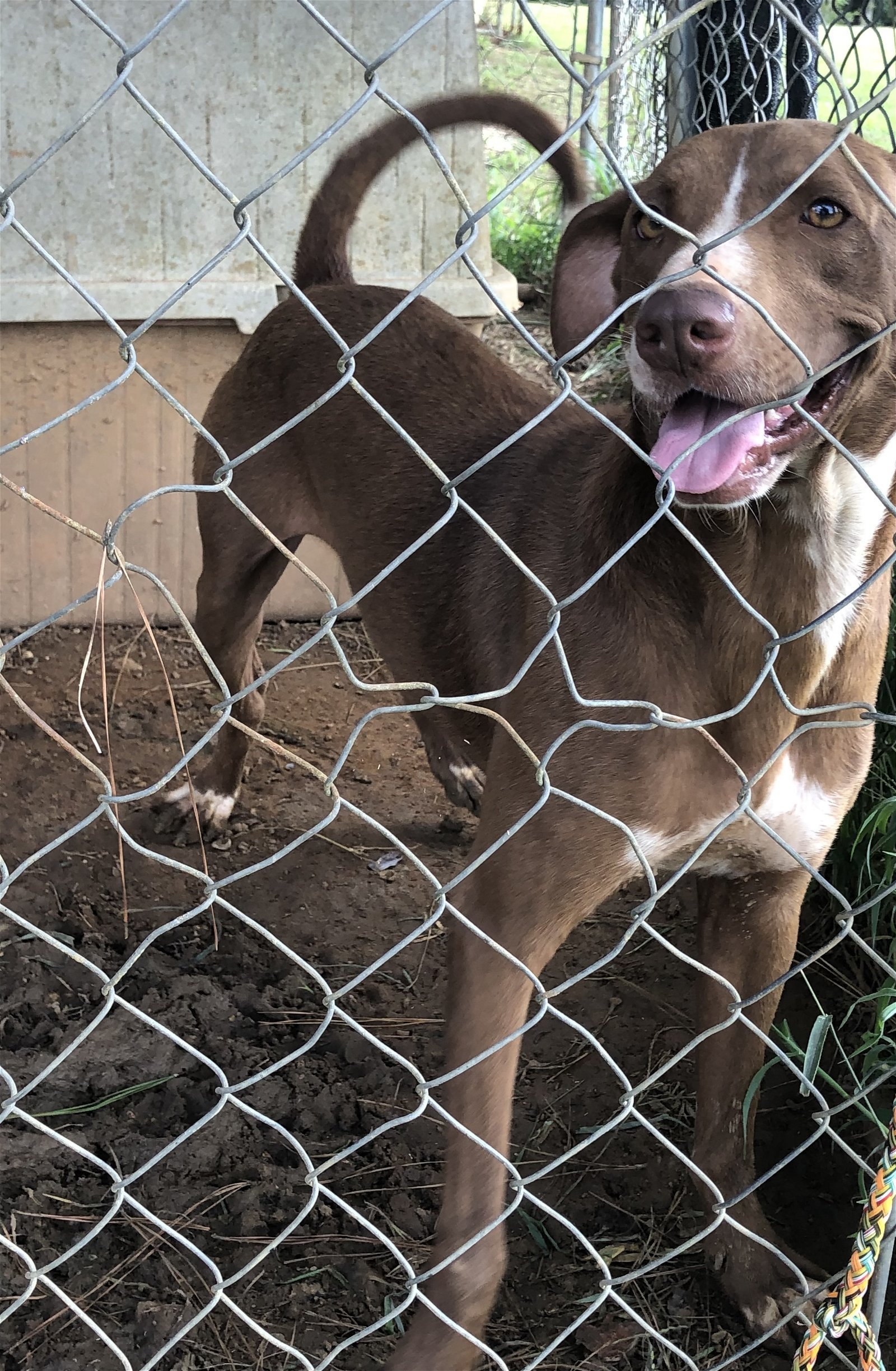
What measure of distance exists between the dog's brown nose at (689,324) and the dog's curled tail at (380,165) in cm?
101

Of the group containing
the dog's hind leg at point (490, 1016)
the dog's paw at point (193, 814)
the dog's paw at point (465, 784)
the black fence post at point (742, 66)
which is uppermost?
the black fence post at point (742, 66)

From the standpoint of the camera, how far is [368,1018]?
2662 millimetres

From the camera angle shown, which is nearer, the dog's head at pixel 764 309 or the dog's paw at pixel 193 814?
the dog's head at pixel 764 309

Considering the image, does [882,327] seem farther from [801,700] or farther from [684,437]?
[801,700]

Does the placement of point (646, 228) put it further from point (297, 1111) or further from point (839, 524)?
point (297, 1111)

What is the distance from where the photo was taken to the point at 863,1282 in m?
→ 1.53

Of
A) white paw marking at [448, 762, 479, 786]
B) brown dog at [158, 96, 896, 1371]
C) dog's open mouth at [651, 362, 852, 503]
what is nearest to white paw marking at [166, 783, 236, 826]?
white paw marking at [448, 762, 479, 786]

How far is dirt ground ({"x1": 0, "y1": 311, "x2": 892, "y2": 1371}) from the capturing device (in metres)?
1.96

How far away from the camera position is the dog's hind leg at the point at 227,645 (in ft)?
10.1

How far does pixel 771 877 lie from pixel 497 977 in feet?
1.66

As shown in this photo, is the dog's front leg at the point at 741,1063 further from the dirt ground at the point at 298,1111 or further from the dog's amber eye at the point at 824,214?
the dog's amber eye at the point at 824,214

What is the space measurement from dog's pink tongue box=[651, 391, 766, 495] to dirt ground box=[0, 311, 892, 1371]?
0.73 m

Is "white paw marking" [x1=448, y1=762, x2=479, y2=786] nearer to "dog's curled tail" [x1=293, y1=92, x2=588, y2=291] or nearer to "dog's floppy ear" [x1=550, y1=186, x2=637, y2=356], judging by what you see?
"dog's curled tail" [x1=293, y1=92, x2=588, y2=291]

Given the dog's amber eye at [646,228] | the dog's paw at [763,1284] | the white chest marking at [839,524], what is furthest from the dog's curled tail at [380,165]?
the dog's paw at [763,1284]
